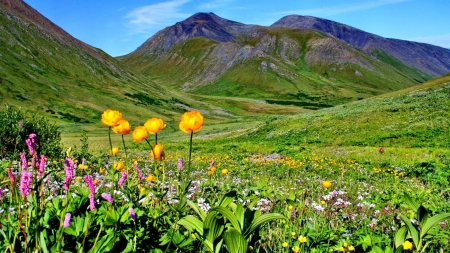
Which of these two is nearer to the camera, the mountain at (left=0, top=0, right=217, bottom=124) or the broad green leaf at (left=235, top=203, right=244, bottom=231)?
the broad green leaf at (left=235, top=203, right=244, bottom=231)

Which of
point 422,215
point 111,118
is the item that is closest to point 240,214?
point 111,118

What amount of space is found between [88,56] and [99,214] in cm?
21620

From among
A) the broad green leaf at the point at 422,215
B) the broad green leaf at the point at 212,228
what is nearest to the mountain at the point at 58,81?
the broad green leaf at the point at 212,228

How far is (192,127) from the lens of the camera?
345cm

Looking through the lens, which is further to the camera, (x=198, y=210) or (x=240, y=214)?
(x=198, y=210)

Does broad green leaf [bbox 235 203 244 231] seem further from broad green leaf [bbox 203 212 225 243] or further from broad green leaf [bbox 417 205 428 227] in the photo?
broad green leaf [bbox 417 205 428 227]

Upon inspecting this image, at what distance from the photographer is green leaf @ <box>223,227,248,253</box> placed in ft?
11.3

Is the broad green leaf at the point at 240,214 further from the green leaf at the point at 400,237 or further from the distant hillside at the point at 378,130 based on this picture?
the distant hillside at the point at 378,130

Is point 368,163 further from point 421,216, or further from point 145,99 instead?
point 145,99

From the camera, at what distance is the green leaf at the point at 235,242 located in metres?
3.43

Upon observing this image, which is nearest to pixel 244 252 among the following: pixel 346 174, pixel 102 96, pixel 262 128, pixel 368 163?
pixel 346 174

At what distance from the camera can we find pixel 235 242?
3.52m

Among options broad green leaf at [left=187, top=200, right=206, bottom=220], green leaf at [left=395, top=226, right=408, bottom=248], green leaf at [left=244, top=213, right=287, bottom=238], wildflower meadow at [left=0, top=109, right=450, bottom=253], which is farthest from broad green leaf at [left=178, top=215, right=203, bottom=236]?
green leaf at [left=395, top=226, right=408, bottom=248]

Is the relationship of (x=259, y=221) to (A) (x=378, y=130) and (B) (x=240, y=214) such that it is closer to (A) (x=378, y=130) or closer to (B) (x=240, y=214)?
(B) (x=240, y=214)
